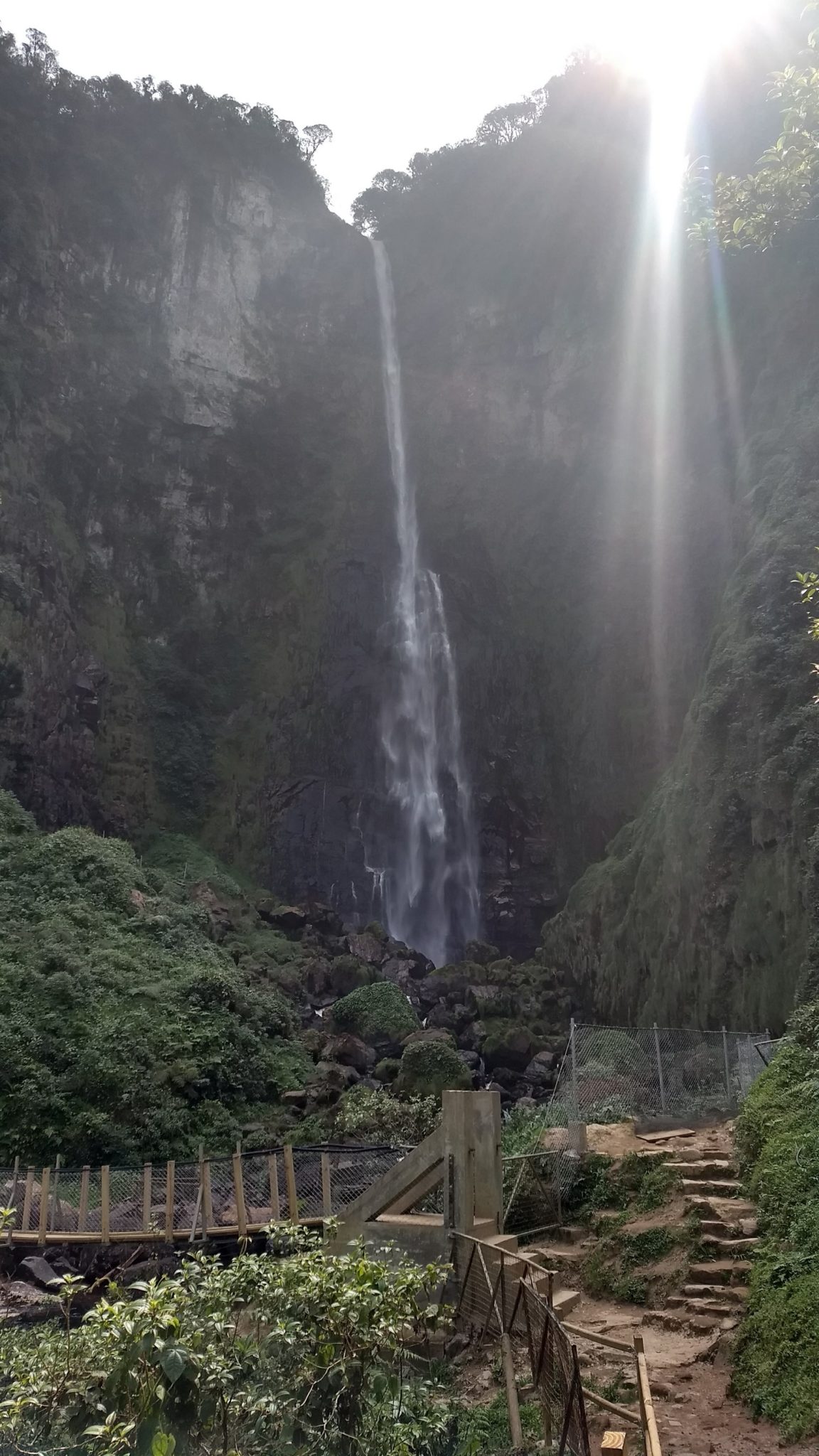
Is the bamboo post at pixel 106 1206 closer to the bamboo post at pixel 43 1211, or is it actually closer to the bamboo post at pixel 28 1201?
the bamboo post at pixel 43 1211

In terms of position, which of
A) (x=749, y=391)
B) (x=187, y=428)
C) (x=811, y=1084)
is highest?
(x=187, y=428)

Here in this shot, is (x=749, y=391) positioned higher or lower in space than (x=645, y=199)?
lower

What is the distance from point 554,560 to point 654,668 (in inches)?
295

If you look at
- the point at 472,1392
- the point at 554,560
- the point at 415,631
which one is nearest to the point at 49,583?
the point at 415,631

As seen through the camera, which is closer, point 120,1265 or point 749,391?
point 120,1265

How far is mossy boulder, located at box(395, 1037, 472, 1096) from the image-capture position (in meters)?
18.0

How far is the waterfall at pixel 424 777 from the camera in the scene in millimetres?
33812

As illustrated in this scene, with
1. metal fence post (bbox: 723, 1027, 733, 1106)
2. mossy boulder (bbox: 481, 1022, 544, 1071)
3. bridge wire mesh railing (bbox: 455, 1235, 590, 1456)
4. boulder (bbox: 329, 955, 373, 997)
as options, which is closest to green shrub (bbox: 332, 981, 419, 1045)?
boulder (bbox: 329, 955, 373, 997)

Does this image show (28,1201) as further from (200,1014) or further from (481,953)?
(481,953)

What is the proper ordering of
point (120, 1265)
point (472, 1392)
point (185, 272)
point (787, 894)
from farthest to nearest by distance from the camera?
point (185, 272) → point (787, 894) → point (120, 1265) → point (472, 1392)

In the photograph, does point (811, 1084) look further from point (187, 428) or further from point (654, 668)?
point (187, 428)

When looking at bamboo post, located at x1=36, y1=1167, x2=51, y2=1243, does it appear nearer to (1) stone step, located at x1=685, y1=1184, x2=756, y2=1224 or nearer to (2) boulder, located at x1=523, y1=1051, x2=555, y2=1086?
(1) stone step, located at x1=685, y1=1184, x2=756, y2=1224

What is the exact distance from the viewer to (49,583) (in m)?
31.8

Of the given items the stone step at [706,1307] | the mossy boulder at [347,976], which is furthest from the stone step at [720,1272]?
the mossy boulder at [347,976]
